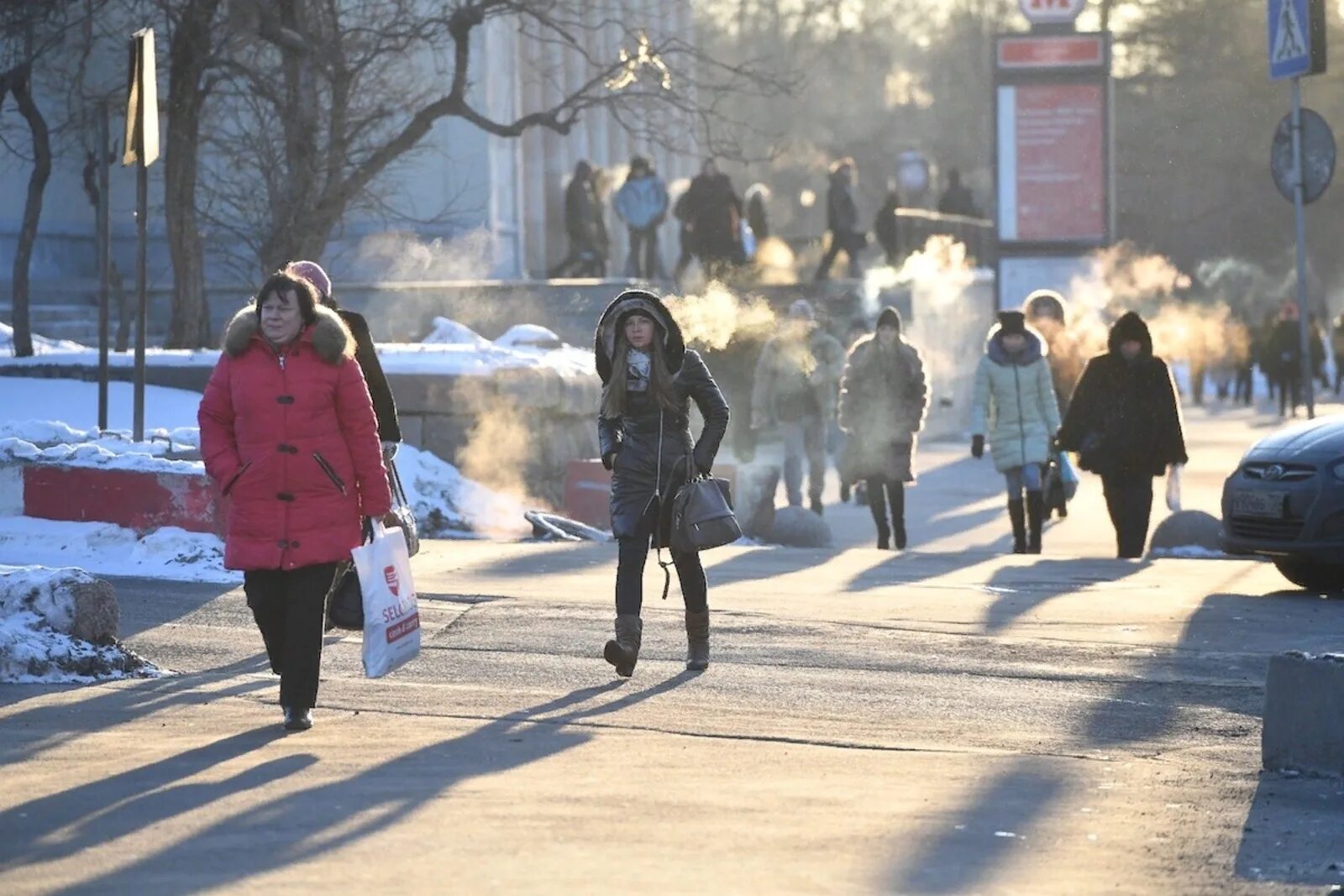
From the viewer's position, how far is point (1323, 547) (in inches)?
488

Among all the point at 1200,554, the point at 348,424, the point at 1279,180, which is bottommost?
the point at 1200,554

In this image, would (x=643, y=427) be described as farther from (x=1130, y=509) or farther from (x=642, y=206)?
(x=642, y=206)

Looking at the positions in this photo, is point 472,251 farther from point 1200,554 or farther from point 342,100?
point 1200,554

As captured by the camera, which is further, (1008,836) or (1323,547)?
(1323,547)

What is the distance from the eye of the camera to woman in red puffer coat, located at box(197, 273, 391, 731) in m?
7.90

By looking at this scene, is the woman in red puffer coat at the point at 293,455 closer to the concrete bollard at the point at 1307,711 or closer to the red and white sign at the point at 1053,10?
the concrete bollard at the point at 1307,711

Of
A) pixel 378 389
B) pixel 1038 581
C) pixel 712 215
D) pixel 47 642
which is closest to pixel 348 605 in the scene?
pixel 47 642

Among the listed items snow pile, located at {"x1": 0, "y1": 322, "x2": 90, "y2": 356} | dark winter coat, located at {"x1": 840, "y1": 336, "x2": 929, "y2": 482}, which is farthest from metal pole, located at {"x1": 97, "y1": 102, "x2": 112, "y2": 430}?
snow pile, located at {"x1": 0, "y1": 322, "x2": 90, "y2": 356}

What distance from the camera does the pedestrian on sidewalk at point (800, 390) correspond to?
65.3ft

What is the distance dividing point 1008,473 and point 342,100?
8.34 m

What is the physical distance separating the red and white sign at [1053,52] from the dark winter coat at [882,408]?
1556 centimetres

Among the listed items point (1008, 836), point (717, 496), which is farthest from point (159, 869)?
point (717, 496)

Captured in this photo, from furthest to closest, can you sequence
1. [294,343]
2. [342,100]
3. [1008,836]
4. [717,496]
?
[342,100] < [717,496] < [294,343] < [1008,836]

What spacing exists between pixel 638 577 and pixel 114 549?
4.46m
